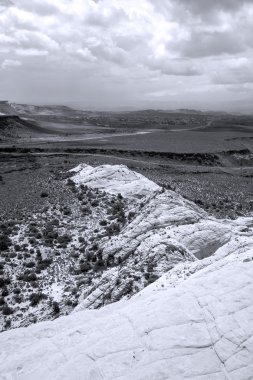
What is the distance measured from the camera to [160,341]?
463 inches

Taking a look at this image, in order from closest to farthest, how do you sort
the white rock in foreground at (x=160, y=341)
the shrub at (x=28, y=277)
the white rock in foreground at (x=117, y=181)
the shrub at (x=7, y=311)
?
the white rock in foreground at (x=160, y=341), the shrub at (x=7, y=311), the shrub at (x=28, y=277), the white rock in foreground at (x=117, y=181)

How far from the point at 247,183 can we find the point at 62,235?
37.1 metres

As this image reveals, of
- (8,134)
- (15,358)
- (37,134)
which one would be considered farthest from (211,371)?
(37,134)

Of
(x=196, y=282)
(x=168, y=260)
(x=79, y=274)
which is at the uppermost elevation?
(x=196, y=282)

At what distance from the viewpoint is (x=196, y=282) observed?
49.0 ft

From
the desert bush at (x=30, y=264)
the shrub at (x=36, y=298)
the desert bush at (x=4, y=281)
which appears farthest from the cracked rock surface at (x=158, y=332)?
the desert bush at (x=30, y=264)

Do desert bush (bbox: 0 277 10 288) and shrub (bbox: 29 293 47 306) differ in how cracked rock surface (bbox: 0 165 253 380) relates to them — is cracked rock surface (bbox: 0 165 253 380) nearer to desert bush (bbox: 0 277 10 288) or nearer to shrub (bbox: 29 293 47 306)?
shrub (bbox: 29 293 47 306)

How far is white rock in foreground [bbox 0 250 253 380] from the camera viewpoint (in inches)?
Answer: 426

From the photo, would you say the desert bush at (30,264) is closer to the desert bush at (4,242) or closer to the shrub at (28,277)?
the shrub at (28,277)

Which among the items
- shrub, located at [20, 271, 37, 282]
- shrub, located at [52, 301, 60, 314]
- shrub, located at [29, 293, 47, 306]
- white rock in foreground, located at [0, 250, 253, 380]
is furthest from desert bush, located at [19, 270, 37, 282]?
white rock in foreground, located at [0, 250, 253, 380]

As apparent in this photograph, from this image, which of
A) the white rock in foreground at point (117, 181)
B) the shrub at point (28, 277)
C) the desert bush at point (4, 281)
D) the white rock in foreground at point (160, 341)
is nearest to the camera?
the white rock in foreground at point (160, 341)

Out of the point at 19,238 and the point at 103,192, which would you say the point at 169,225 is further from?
the point at 103,192

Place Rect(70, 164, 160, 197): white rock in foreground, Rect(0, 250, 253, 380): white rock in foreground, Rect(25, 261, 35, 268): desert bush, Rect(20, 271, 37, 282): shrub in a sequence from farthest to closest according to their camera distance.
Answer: Rect(70, 164, 160, 197): white rock in foreground
Rect(25, 261, 35, 268): desert bush
Rect(20, 271, 37, 282): shrub
Rect(0, 250, 253, 380): white rock in foreground

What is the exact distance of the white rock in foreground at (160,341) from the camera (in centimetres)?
1082
